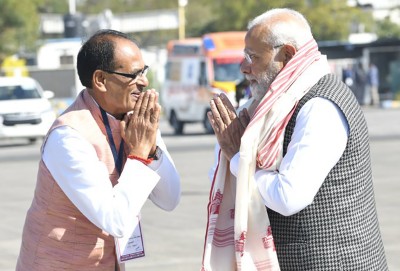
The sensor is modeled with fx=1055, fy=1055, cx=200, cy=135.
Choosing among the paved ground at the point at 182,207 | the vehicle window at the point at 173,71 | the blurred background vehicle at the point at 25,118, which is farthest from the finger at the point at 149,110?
the vehicle window at the point at 173,71

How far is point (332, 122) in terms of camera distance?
3627 mm

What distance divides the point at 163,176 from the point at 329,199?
62 centimetres

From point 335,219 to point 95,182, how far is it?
85cm

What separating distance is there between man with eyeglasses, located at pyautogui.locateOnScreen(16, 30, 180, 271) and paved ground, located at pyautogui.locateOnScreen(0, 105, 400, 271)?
4.72 meters

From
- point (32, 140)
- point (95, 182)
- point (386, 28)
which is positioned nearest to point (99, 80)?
point (95, 182)

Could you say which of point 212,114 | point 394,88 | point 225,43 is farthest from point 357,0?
point 212,114

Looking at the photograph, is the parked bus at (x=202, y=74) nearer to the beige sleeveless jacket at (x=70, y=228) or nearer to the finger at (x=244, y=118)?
the finger at (x=244, y=118)

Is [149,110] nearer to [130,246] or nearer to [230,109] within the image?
[230,109]

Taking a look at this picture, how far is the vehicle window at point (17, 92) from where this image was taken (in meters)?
26.1

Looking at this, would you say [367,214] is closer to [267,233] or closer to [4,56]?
[267,233]

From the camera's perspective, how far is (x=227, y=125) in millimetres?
3836

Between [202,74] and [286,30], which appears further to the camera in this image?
[202,74]

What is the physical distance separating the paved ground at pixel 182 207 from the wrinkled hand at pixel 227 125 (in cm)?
471

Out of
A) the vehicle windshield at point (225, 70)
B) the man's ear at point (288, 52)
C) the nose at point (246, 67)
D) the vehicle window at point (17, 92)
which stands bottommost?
the vehicle window at point (17, 92)
